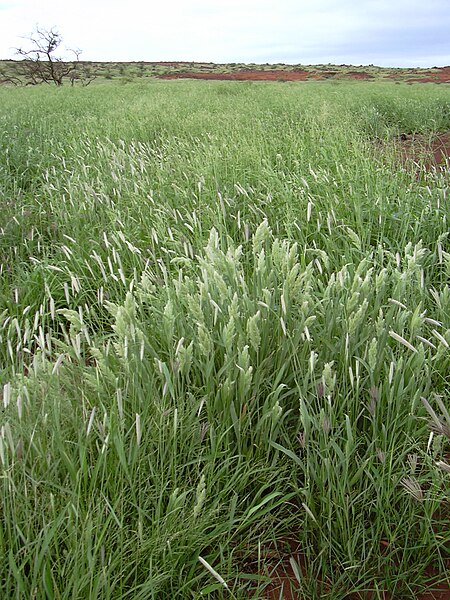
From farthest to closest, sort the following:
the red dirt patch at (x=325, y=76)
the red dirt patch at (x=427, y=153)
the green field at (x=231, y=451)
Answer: the red dirt patch at (x=325, y=76) → the red dirt patch at (x=427, y=153) → the green field at (x=231, y=451)

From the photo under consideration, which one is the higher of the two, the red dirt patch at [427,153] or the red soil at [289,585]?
the red dirt patch at [427,153]

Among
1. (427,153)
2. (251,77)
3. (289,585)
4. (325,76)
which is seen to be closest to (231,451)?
(289,585)

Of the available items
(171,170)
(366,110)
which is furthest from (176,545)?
(366,110)

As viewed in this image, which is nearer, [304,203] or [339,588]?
[339,588]

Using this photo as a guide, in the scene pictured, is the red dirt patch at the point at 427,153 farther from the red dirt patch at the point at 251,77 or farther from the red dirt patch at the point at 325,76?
the red dirt patch at the point at 251,77

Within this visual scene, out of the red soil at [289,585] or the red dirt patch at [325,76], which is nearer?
the red soil at [289,585]

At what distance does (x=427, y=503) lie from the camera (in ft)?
4.77

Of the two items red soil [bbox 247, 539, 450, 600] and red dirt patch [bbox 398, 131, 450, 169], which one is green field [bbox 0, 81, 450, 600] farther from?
red dirt patch [bbox 398, 131, 450, 169]

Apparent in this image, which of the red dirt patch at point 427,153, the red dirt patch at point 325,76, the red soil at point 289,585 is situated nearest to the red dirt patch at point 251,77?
the red dirt patch at point 325,76

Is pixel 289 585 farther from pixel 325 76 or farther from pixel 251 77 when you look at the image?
pixel 251 77

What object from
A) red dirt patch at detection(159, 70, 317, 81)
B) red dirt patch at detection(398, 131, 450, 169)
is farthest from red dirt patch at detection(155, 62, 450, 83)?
red dirt patch at detection(398, 131, 450, 169)

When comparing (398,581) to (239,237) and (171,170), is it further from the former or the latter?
(171,170)

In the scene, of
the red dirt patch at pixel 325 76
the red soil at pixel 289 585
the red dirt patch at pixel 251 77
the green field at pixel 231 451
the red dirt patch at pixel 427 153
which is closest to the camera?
the green field at pixel 231 451

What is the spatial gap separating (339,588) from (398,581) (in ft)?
0.57
